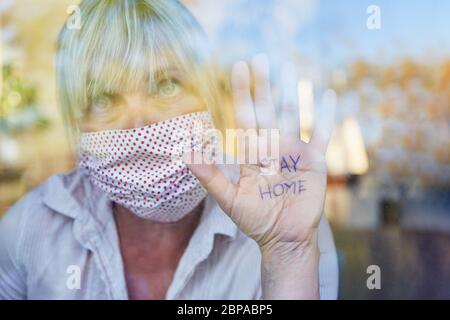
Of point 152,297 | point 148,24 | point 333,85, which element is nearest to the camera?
point 148,24

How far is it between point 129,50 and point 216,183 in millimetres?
558

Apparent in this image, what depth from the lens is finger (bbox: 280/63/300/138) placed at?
8.61ft

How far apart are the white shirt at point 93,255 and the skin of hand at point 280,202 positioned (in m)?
0.13

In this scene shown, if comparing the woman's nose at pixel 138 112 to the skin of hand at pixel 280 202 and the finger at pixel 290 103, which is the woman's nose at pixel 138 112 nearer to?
the skin of hand at pixel 280 202

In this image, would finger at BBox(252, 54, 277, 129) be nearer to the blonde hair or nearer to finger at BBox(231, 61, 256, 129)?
finger at BBox(231, 61, 256, 129)

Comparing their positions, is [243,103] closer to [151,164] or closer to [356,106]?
[151,164]

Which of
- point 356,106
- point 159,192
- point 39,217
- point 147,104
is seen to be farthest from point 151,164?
point 356,106

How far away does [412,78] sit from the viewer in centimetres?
304

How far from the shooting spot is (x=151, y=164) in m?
2.45

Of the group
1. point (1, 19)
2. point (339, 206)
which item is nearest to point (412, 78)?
point (339, 206)

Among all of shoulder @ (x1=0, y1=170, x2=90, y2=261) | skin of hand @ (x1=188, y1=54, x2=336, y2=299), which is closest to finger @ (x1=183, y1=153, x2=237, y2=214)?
skin of hand @ (x1=188, y1=54, x2=336, y2=299)
